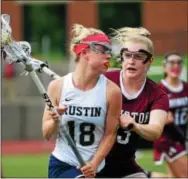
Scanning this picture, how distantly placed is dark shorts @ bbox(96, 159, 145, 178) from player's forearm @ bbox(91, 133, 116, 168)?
0.47 meters

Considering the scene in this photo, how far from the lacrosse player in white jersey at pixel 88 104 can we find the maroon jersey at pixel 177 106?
432cm

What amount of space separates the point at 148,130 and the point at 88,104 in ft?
1.75

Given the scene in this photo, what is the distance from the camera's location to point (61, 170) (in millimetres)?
6621

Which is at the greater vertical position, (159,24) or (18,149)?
Result: (159,24)

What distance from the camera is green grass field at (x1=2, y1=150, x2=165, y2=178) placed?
1291cm

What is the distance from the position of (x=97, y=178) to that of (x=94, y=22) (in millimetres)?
21640

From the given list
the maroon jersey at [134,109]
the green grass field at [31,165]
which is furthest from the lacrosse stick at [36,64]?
the green grass field at [31,165]

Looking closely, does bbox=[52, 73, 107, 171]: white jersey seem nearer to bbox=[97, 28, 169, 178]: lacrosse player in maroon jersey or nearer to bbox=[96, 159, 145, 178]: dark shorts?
bbox=[97, 28, 169, 178]: lacrosse player in maroon jersey

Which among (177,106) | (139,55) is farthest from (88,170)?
(177,106)

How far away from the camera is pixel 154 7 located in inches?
1074

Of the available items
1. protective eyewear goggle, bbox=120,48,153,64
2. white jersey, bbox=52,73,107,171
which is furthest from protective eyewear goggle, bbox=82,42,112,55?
protective eyewear goggle, bbox=120,48,153,64

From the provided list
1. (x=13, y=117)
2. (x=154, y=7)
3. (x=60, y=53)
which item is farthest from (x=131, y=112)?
(x=60, y=53)

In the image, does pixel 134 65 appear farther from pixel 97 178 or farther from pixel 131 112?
pixel 97 178

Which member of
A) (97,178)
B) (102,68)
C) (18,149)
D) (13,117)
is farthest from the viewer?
(13,117)
